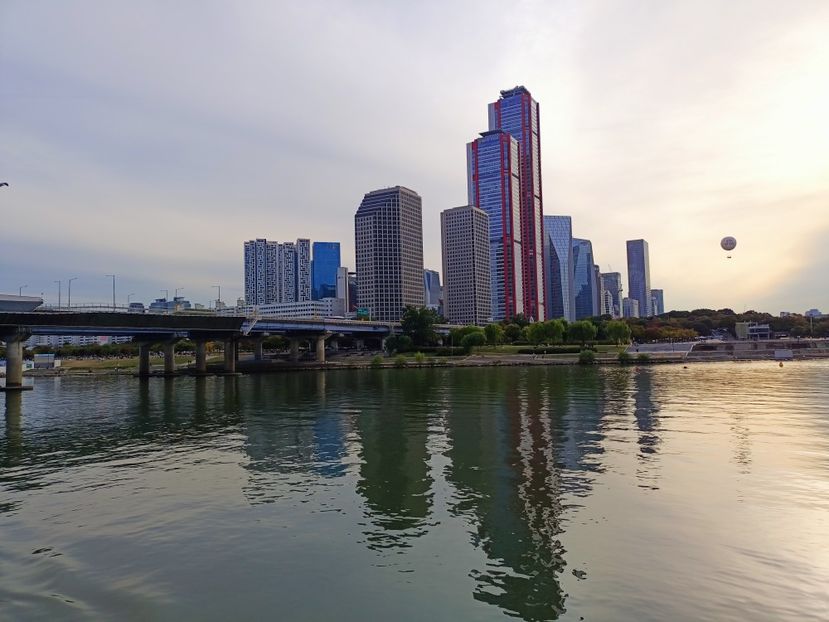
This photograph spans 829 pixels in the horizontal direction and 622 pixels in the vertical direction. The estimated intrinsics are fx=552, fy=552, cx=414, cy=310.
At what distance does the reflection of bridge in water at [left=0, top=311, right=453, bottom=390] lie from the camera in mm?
103438

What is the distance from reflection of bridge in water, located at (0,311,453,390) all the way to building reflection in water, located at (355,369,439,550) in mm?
81516

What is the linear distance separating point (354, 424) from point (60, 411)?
137 ft

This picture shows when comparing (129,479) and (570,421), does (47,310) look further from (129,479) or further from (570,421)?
(570,421)

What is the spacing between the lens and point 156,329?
409 feet

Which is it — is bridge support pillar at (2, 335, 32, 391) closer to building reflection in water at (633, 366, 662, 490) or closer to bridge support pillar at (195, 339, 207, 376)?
bridge support pillar at (195, 339, 207, 376)

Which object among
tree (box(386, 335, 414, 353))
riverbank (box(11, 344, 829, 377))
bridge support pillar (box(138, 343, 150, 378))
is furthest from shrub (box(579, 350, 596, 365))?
bridge support pillar (box(138, 343, 150, 378))

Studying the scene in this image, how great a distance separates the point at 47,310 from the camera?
107 metres

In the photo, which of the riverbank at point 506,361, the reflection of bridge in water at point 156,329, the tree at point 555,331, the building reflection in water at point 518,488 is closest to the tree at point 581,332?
the tree at point 555,331

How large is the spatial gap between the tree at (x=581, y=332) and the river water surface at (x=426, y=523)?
146 meters

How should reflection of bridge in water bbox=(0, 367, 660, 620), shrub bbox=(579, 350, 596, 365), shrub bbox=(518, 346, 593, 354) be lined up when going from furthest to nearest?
shrub bbox=(518, 346, 593, 354)
shrub bbox=(579, 350, 596, 365)
reflection of bridge in water bbox=(0, 367, 660, 620)

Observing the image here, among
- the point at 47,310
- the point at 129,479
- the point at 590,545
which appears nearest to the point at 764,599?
the point at 590,545

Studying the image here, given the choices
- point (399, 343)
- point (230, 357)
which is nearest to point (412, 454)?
point (230, 357)

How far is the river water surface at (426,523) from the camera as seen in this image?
14492 millimetres

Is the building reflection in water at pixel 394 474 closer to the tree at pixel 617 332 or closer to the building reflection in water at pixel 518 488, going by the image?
the building reflection in water at pixel 518 488
